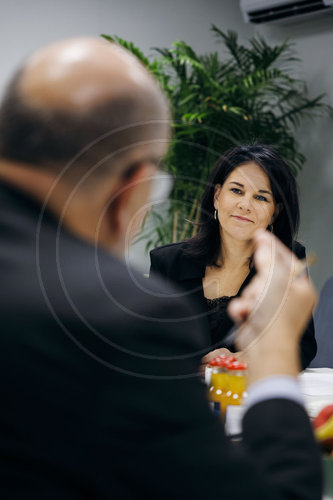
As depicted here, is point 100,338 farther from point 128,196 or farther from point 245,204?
point 245,204

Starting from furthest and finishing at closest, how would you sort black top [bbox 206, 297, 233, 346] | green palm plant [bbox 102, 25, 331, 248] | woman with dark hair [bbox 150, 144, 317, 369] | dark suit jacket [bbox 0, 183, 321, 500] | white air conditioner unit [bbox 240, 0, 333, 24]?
white air conditioner unit [bbox 240, 0, 333, 24]
green palm plant [bbox 102, 25, 331, 248]
woman with dark hair [bbox 150, 144, 317, 369]
black top [bbox 206, 297, 233, 346]
dark suit jacket [bbox 0, 183, 321, 500]

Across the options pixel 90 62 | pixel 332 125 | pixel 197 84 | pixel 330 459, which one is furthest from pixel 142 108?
pixel 332 125

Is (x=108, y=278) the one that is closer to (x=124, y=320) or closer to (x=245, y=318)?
(x=124, y=320)

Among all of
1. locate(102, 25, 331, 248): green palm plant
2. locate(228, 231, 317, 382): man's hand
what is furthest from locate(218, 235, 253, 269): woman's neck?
locate(228, 231, 317, 382): man's hand

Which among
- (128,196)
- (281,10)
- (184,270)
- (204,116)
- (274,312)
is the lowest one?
(274,312)

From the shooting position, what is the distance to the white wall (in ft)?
15.4

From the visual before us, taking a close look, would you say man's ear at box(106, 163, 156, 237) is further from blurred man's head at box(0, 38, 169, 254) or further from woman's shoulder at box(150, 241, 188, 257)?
woman's shoulder at box(150, 241, 188, 257)

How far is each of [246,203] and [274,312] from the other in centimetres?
182

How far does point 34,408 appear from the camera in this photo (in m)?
0.68

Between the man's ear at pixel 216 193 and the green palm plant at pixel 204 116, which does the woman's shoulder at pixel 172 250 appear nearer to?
the man's ear at pixel 216 193

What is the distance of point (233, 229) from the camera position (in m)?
2.67

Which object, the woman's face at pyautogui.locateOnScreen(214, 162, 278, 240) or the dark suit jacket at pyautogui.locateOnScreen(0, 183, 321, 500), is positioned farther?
the woman's face at pyautogui.locateOnScreen(214, 162, 278, 240)

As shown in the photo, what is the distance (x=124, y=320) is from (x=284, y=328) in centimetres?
26

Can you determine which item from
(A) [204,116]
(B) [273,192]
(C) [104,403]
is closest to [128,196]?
(C) [104,403]
